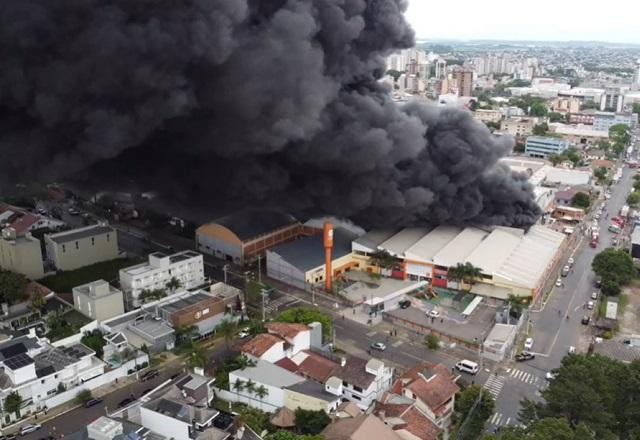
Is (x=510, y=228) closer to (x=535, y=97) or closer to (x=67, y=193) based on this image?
(x=67, y=193)

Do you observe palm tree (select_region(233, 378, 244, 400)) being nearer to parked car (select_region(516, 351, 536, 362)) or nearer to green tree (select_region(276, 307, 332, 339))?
green tree (select_region(276, 307, 332, 339))

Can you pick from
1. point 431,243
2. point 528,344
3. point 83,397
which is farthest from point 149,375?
point 431,243

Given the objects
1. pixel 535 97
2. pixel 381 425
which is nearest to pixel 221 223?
pixel 381 425

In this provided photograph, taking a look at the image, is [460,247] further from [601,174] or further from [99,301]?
[601,174]

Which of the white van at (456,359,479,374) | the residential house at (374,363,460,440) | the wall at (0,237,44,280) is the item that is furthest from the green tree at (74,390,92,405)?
the white van at (456,359,479,374)

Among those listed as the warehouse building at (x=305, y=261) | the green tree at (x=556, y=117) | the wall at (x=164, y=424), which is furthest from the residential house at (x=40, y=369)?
the green tree at (x=556, y=117)

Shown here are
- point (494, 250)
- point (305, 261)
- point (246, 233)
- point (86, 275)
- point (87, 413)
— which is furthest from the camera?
point (246, 233)

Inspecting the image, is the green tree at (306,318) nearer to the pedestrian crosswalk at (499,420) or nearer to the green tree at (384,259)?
the pedestrian crosswalk at (499,420)
